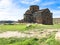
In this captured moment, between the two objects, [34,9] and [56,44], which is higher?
[34,9]

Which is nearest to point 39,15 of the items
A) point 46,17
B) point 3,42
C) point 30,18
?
point 46,17

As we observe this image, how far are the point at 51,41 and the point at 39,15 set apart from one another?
51967 millimetres

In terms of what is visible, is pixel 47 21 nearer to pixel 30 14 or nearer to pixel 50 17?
pixel 50 17

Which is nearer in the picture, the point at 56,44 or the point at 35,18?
the point at 56,44

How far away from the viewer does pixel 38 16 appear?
7094 centimetres

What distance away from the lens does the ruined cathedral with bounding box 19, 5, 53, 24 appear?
6849 cm

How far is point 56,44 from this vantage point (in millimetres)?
16875

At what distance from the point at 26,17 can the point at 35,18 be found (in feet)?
14.8

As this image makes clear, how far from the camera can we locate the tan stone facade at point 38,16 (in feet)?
225

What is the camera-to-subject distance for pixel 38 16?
233ft

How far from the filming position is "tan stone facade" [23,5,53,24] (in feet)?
225

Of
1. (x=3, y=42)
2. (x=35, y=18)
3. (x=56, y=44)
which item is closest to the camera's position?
(x=56, y=44)

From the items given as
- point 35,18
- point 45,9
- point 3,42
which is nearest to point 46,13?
point 45,9

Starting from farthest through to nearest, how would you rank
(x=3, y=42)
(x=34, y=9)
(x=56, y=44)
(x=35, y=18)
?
(x=34, y=9) < (x=35, y=18) < (x=3, y=42) < (x=56, y=44)
